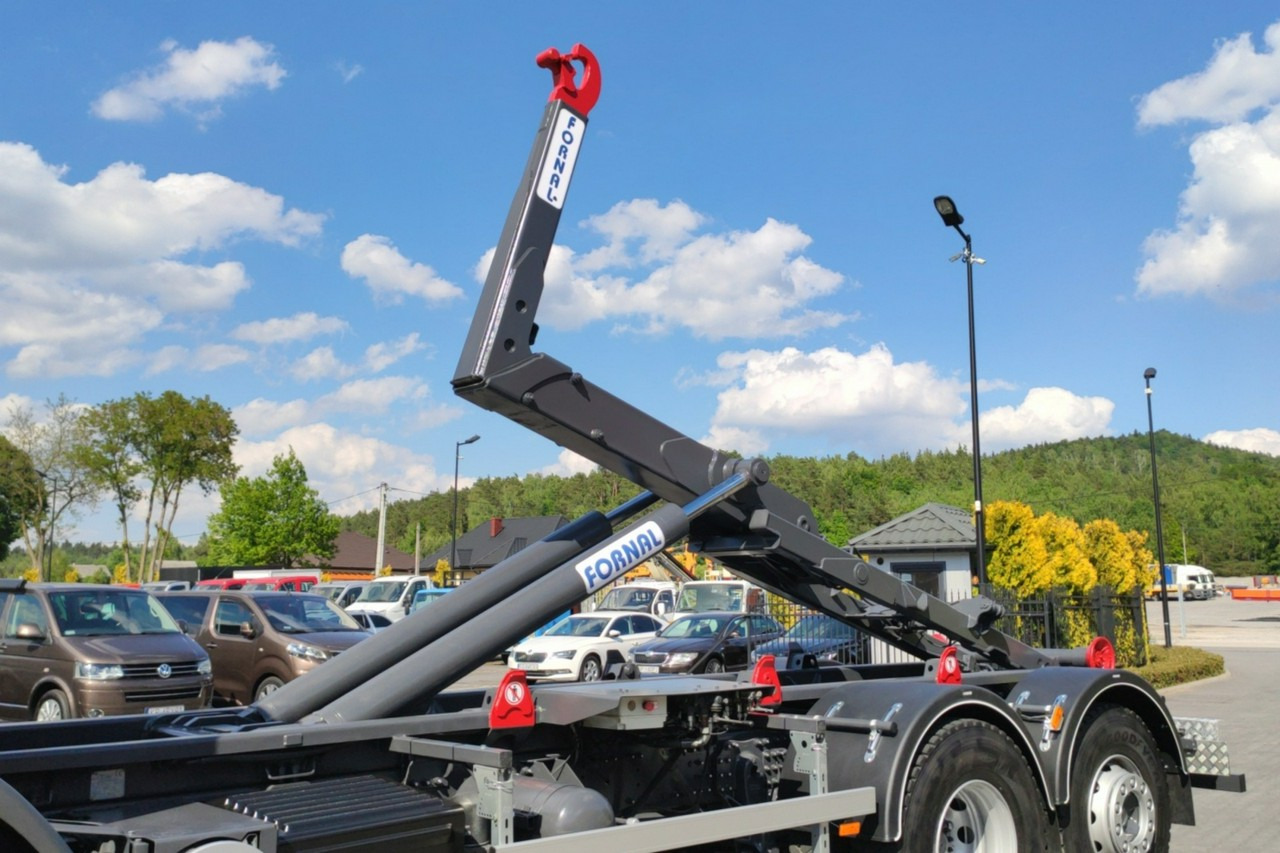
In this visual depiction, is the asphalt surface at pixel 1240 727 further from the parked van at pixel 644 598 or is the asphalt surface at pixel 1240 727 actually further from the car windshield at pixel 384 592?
the car windshield at pixel 384 592

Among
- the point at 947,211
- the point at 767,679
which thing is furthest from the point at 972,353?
the point at 767,679

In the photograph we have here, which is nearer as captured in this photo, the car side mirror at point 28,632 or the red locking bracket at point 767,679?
the red locking bracket at point 767,679

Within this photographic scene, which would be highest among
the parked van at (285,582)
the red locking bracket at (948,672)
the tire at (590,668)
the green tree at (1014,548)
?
the green tree at (1014,548)

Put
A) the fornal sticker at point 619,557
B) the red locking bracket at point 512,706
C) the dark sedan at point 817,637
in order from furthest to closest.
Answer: the dark sedan at point 817,637 < the fornal sticker at point 619,557 < the red locking bracket at point 512,706

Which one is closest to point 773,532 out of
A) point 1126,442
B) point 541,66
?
point 541,66

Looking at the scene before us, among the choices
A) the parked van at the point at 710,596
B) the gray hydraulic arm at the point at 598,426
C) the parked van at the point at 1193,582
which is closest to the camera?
the gray hydraulic arm at the point at 598,426

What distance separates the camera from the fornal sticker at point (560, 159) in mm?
5145

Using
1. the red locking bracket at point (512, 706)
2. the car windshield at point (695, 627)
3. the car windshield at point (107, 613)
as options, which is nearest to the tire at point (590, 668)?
the car windshield at point (695, 627)

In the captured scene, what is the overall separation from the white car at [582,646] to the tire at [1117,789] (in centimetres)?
1543

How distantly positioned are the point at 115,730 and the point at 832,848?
3.24 m

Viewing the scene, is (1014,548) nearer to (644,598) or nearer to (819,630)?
(819,630)

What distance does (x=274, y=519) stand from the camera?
63.3 m

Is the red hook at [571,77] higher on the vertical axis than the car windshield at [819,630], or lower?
higher

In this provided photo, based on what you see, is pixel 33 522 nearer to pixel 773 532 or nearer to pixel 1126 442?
pixel 773 532
